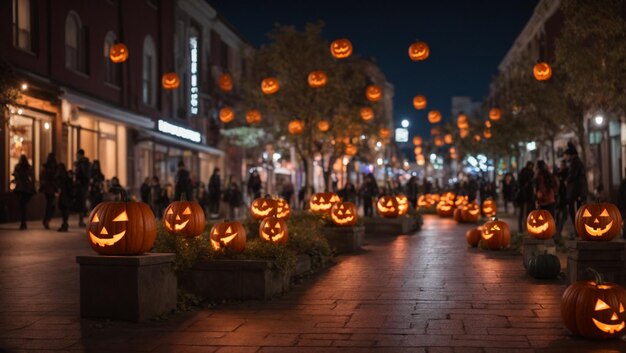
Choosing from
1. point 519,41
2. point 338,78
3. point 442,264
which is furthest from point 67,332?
point 519,41

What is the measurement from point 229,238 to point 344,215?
5860 millimetres

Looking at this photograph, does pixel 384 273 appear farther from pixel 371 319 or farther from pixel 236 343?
pixel 236 343

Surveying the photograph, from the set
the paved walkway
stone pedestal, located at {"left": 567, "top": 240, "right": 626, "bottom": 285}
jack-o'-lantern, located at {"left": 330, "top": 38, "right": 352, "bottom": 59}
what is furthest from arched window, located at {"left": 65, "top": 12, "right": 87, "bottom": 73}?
stone pedestal, located at {"left": 567, "top": 240, "right": 626, "bottom": 285}

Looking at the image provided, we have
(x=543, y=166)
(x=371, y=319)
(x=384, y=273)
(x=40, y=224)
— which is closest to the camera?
(x=371, y=319)

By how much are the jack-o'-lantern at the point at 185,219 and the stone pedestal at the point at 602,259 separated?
16.5 ft

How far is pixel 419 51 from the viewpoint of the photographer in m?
21.8

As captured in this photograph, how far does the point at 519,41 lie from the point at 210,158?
3032cm

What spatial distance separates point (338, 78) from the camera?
39312 millimetres

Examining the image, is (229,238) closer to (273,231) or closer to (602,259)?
(273,231)

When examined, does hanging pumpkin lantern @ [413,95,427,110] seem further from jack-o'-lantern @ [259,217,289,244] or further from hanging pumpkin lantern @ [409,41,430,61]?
jack-o'-lantern @ [259,217,289,244]

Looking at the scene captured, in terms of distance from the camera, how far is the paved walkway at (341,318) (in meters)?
6.99

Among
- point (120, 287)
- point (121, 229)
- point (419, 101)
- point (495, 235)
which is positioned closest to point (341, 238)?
point (495, 235)

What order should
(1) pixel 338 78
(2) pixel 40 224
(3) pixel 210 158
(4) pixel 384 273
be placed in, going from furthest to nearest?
1. (3) pixel 210 158
2. (1) pixel 338 78
3. (2) pixel 40 224
4. (4) pixel 384 273

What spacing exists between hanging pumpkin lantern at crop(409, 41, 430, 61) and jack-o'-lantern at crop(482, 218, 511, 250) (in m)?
6.98
